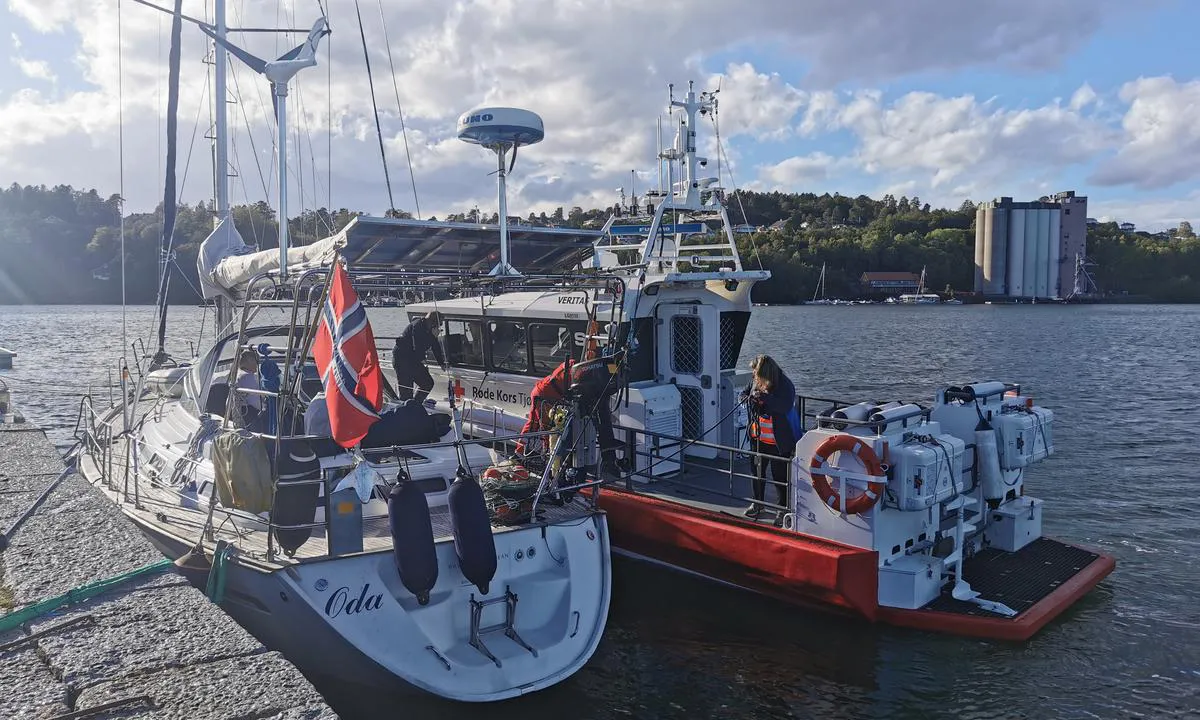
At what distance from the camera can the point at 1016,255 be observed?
136 metres

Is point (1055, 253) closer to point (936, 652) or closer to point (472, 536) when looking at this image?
point (936, 652)

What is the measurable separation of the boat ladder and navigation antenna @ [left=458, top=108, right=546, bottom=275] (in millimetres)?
4473

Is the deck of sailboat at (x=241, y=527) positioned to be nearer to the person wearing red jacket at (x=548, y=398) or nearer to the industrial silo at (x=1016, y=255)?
the person wearing red jacket at (x=548, y=398)

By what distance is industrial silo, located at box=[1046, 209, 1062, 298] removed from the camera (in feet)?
454

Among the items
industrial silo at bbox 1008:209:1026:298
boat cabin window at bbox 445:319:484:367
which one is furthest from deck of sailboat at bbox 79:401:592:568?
industrial silo at bbox 1008:209:1026:298

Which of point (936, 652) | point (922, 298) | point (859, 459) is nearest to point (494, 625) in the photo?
point (859, 459)

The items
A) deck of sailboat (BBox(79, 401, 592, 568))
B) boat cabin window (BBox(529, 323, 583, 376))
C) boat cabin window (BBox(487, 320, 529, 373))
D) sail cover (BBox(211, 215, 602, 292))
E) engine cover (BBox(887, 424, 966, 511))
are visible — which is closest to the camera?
deck of sailboat (BBox(79, 401, 592, 568))

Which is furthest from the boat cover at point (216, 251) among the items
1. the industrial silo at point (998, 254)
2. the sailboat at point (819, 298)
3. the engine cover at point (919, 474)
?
the industrial silo at point (998, 254)

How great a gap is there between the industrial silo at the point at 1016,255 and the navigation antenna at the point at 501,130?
142610 millimetres

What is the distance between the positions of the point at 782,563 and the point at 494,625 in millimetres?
2995

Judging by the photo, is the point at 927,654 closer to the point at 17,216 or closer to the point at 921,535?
the point at 921,535

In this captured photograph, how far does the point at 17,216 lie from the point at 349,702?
130126 mm

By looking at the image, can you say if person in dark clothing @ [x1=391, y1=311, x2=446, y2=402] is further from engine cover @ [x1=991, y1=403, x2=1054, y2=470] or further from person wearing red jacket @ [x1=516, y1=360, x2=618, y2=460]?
engine cover @ [x1=991, y1=403, x2=1054, y2=470]

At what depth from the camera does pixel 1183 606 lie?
9031mm
